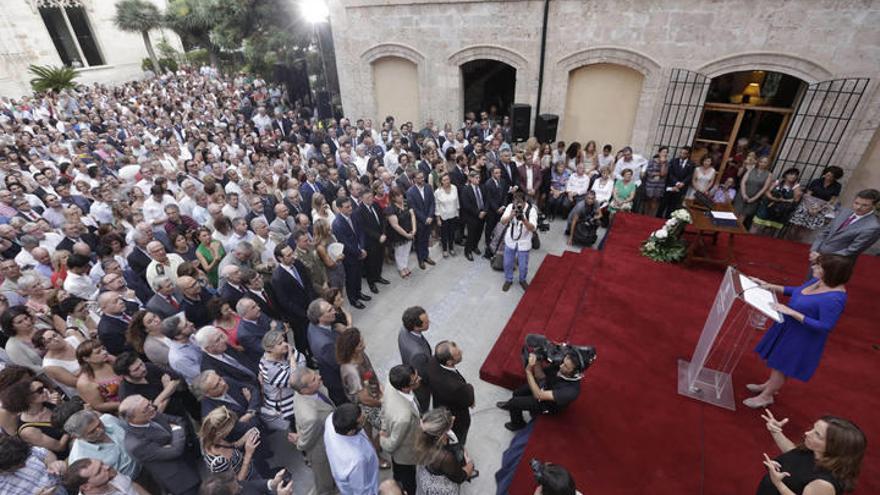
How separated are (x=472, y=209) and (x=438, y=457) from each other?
495 cm

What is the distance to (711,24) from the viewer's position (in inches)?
310

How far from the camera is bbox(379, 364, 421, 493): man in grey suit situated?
3.03 metres

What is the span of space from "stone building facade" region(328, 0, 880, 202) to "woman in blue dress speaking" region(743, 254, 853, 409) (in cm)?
619

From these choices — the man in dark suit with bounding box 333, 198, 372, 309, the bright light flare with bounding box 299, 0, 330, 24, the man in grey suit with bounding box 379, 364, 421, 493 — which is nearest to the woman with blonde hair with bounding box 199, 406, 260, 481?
the man in grey suit with bounding box 379, 364, 421, 493

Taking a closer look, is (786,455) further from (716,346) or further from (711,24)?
(711,24)

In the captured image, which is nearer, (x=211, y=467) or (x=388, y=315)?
(x=211, y=467)

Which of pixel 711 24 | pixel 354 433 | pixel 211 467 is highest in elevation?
pixel 711 24

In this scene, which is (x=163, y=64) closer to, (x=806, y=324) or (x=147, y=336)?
(x=147, y=336)

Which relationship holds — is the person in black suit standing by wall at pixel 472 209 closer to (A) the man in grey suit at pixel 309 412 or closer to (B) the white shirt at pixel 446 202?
(B) the white shirt at pixel 446 202

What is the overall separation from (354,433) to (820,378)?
4950 millimetres

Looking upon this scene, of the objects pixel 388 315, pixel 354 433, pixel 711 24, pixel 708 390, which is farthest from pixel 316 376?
pixel 711 24

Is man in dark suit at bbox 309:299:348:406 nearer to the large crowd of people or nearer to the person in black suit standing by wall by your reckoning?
the large crowd of people

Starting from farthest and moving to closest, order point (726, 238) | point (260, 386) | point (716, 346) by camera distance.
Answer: point (726, 238) < point (716, 346) < point (260, 386)

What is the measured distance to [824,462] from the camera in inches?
91.6
